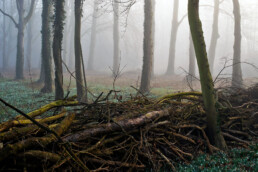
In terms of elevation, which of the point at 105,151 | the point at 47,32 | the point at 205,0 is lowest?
the point at 105,151

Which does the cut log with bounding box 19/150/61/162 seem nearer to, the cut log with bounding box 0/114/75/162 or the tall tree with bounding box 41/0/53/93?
the cut log with bounding box 0/114/75/162

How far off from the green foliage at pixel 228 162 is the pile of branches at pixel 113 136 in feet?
0.77

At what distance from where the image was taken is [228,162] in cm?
415

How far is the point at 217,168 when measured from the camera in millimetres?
3846

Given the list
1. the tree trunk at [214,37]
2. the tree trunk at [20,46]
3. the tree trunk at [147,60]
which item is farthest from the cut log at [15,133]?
the tree trunk at [214,37]

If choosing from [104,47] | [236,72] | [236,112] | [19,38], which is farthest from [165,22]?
[236,112]

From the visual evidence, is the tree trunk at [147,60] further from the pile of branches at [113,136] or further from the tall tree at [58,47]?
the pile of branches at [113,136]

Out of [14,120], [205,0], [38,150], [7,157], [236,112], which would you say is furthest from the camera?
[205,0]

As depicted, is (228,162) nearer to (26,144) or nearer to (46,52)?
(26,144)

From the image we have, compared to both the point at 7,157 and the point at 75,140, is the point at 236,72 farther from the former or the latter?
the point at 7,157

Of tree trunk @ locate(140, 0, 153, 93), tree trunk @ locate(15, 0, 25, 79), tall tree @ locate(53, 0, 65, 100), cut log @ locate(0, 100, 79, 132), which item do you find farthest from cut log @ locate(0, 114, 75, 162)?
tree trunk @ locate(15, 0, 25, 79)

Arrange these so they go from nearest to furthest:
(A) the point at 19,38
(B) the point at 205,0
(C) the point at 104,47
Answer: (A) the point at 19,38, (B) the point at 205,0, (C) the point at 104,47

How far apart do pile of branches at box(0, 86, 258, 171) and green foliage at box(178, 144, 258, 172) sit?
233 millimetres

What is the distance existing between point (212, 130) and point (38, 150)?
358 cm
